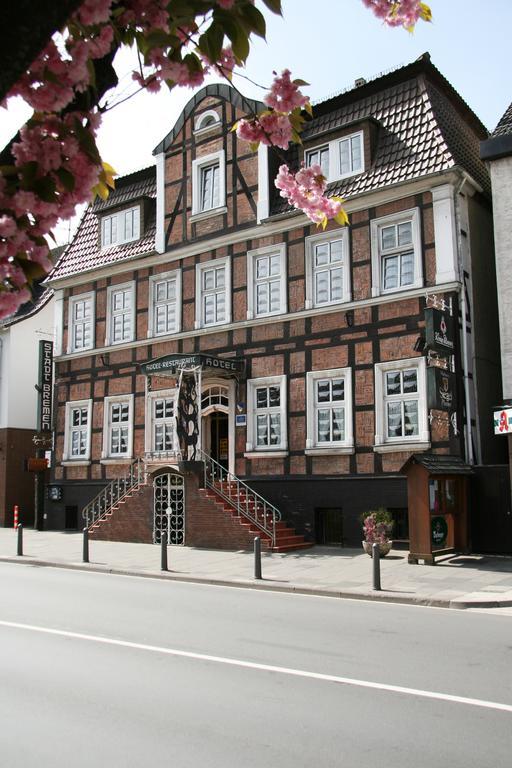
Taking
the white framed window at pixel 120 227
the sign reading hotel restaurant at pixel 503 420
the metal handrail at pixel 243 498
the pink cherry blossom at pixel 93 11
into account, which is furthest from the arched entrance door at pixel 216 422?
the pink cherry blossom at pixel 93 11

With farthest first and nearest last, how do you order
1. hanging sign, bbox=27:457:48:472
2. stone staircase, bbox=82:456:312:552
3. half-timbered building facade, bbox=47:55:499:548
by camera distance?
hanging sign, bbox=27:457:48:472 < stone staircase, bbox=82:456:312:552 < half-timbered building facade, bbox=47:55:499:548

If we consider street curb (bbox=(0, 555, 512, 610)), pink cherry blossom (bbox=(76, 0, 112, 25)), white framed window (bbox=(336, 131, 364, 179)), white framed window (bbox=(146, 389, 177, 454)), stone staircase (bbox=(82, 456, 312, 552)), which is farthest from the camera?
white framed window (bbox=(146, 389, 177, 454))

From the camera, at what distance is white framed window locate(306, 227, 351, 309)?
20.5m

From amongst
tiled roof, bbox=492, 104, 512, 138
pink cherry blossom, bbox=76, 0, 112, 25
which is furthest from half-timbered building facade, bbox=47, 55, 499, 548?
pink cherry blossom, bbox=76, 0, 112, 25

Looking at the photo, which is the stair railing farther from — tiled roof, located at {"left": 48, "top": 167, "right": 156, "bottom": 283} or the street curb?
tiled roof, located at {"left": 48, "top": 167, "right": 156, "bottom": 283}

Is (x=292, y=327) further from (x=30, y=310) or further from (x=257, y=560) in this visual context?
(x=30, y=310)

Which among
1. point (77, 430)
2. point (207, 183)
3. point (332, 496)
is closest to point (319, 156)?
point (207, 183)

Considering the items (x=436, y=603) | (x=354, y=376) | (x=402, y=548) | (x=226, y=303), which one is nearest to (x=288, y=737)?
(x=436, y=603)

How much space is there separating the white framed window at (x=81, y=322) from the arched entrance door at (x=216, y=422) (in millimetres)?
5491

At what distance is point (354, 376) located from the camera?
20.0m

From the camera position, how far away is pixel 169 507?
21.4m

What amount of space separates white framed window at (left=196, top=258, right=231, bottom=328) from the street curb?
8718 mm

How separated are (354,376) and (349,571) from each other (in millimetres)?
5948

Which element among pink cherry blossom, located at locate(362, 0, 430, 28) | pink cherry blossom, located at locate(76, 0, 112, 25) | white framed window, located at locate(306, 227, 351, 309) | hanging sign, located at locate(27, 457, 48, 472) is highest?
white framed window, located at locate(306, 227, 351, 309)
